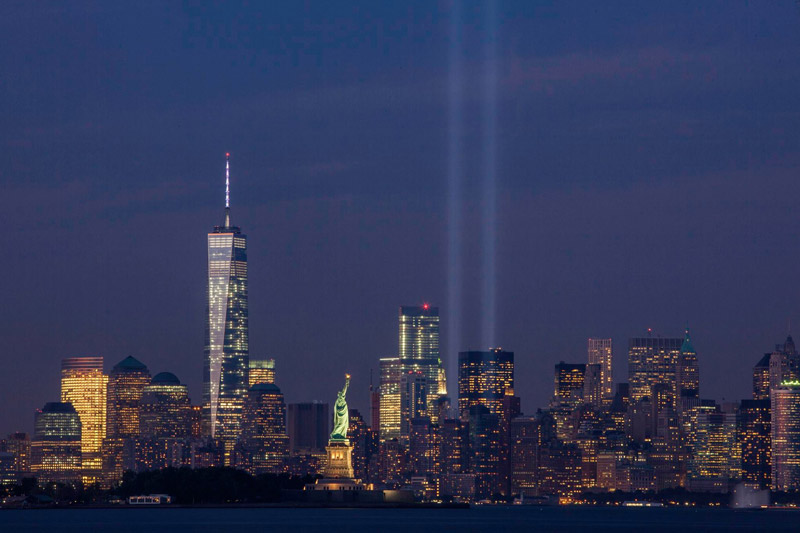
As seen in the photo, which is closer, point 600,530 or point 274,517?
point 600,530

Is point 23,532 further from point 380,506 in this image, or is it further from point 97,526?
point 380,506

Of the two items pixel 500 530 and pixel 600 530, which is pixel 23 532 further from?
pixel 600 530

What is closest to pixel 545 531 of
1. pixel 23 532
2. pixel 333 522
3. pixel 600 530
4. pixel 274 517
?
pixel 600 530

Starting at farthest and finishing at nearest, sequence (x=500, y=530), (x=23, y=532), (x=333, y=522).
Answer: (x=333, y=522) < (x=500, y=530) < (x=23, y=532)

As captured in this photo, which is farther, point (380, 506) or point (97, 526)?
point (380, 506)

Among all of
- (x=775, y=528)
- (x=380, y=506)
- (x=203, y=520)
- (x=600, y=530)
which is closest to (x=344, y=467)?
(x=380, y=506)

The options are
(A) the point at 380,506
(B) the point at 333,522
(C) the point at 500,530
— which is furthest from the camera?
(A) the point at 380,506
